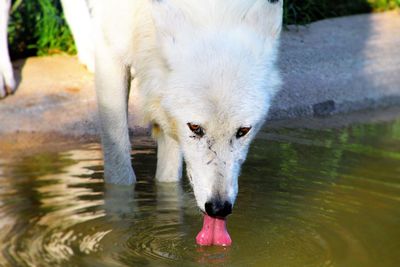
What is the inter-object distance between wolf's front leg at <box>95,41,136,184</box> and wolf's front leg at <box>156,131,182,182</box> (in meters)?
0.18

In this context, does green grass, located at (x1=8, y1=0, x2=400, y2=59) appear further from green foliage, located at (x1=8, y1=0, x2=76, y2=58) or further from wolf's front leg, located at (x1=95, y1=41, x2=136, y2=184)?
wolf's front leg, located at (x1=95, y1=41, x2=136, y2=184)

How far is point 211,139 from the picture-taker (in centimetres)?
425

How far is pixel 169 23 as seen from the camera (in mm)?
4434

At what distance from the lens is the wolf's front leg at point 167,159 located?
5.75 meters

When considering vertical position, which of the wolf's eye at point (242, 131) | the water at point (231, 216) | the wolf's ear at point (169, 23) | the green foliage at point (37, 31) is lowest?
the water at point (231, 216)

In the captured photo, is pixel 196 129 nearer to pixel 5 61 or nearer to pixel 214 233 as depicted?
pixel 214 233

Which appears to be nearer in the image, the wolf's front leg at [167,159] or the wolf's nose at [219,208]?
the wolf's nose at [219,208]

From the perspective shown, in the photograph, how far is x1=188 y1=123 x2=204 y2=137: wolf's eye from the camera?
427cm

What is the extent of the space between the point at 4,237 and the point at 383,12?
618cm

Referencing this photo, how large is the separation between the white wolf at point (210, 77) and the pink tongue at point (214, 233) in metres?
0.25

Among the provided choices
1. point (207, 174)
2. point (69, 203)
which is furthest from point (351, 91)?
point (207, 174)

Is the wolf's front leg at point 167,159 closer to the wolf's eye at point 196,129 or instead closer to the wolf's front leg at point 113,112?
the wolf's front leg at point 113,112

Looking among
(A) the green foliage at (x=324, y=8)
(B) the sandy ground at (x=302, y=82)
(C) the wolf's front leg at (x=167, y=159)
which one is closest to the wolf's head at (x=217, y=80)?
(C) the wolf's front leg at (x=167, y=159)

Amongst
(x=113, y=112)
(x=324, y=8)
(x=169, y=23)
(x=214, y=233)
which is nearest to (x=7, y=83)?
(x=113, y=112)
